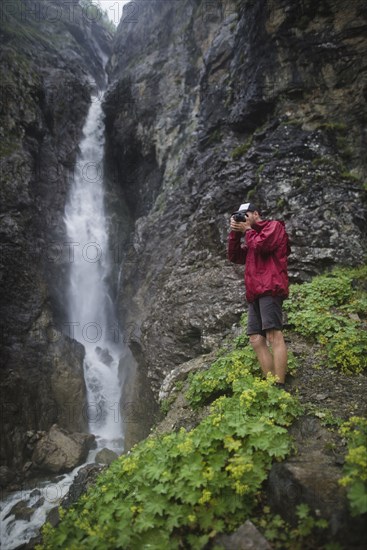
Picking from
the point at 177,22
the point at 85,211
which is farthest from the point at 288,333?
the point at 177,22

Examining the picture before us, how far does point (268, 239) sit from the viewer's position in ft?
14.3

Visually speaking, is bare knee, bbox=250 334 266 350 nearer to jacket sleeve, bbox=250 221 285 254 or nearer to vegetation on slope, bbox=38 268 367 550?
vegetation on slope, bbox=38 268 367 550

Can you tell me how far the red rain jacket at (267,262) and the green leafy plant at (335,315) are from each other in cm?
165

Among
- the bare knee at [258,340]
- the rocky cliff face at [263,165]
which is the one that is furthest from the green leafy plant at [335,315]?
the bare knee at [258,340]

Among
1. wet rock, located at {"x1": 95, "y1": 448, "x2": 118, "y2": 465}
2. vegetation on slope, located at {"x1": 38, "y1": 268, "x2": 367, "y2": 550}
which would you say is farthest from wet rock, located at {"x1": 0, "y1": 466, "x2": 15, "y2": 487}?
vegetation on slope, located at {"x1": 38, "y1": 268, "x2": 367, "y2": 550}

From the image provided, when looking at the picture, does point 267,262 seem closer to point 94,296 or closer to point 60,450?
point 60,450

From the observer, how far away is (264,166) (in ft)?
35.9

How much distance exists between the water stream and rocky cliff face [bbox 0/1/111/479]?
2.91 feet

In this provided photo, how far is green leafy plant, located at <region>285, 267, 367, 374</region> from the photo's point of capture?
16.1 feet

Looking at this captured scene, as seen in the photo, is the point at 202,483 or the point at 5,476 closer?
the point at 202,483

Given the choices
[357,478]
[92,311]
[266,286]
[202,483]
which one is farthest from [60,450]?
[357,478]

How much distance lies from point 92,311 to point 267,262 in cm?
1947

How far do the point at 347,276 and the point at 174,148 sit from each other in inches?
615

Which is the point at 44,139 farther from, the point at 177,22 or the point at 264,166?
the point at 264,166
